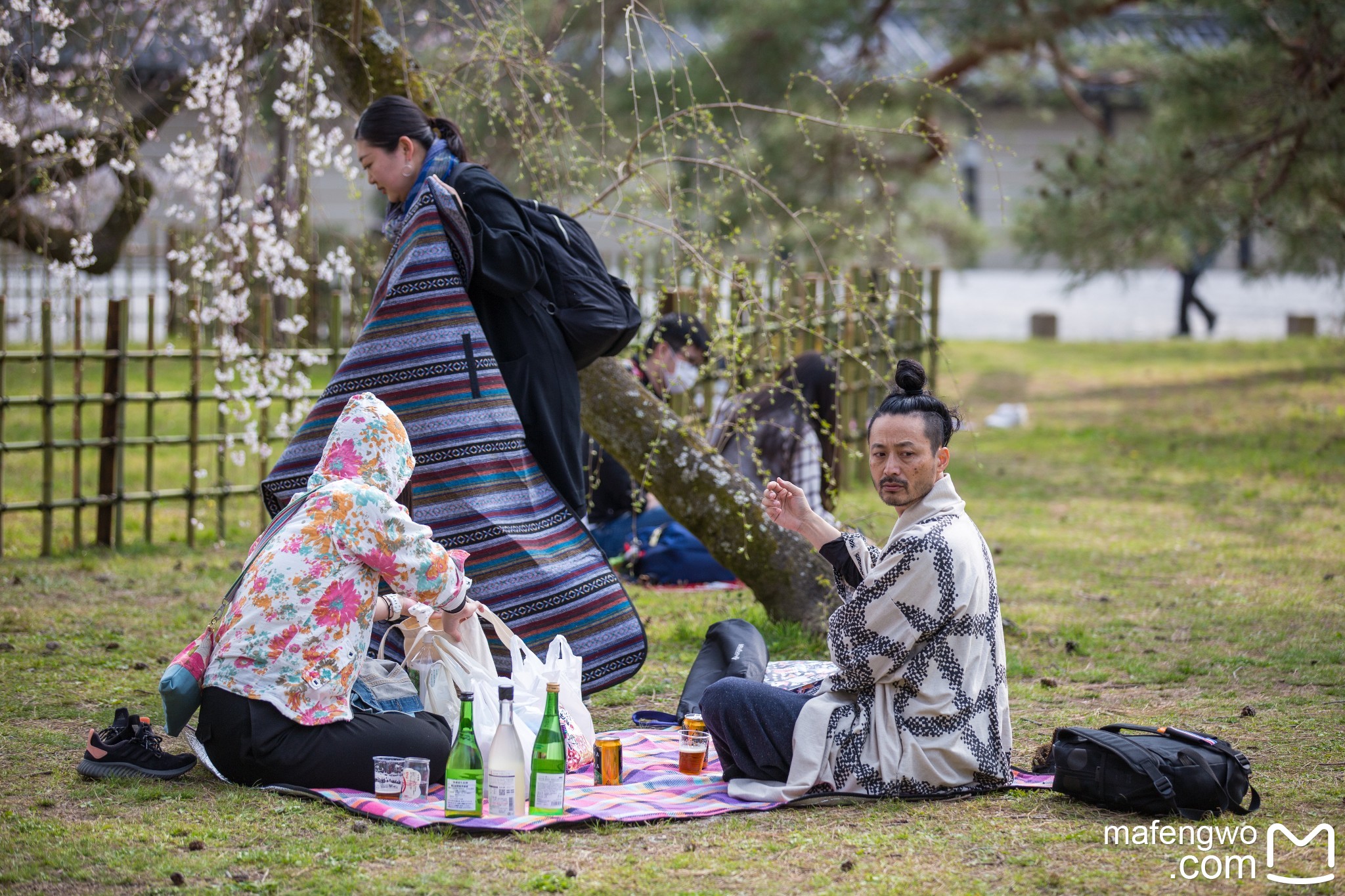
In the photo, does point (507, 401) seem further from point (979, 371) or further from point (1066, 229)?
point (979, 371)

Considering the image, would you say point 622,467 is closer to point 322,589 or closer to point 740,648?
point 740,648

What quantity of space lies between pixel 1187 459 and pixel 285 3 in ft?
23.4

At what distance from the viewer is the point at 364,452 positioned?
A: 3.24m

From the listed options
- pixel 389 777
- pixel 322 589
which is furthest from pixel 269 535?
pixel 389 777

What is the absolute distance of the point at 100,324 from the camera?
52.0 ft

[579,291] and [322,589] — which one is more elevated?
[579,291]

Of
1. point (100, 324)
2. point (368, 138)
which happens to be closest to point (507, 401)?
point (368, 138)

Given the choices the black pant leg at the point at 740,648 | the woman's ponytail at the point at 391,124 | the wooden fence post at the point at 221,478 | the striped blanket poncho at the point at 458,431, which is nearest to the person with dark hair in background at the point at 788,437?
the black pant leg at the point at 740,648

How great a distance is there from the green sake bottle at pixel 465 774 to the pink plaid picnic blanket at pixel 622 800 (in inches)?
1.2

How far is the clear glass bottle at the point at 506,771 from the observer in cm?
310

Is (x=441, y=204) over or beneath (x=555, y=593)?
over

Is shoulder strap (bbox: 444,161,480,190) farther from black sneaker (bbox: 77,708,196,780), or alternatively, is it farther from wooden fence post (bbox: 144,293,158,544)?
wooden fence post (bbox: 144,293,158,544)

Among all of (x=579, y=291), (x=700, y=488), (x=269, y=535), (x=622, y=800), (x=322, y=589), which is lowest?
(x=622, y=800)

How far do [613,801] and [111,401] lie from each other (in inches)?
179
